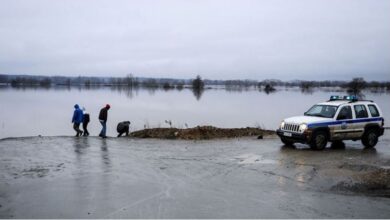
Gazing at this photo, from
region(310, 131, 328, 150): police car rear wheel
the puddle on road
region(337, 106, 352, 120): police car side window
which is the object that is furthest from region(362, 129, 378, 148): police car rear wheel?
the puddle on road

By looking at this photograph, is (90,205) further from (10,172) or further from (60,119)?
(60,119)

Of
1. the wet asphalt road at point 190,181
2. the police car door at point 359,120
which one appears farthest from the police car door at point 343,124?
the wet asphalt road at point 190,181

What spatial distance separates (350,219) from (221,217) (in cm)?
249

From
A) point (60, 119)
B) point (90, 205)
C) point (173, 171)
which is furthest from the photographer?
point (60, 119)

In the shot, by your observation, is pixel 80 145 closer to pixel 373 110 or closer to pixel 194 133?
pixel 194 133

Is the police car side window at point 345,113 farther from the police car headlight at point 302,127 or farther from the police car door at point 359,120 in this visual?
the police car headlight at point 302,127

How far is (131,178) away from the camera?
1139cm

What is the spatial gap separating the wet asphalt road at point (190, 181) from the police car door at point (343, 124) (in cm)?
67

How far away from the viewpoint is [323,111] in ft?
59.1

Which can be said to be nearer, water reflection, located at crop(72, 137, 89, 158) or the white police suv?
water reflection, located at crop(72, 137, 89, 158)

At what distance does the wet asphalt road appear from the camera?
27.7 ft

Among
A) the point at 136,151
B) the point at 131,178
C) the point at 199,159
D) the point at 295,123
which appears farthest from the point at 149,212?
the point at 295,123

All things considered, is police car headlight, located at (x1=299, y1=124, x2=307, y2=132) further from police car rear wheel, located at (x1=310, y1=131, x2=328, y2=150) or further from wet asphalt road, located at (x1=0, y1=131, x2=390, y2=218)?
wet asphalt road, located at (x1=0, y1=131, x2=390, y2=218)

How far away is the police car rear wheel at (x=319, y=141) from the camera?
54.9ft
